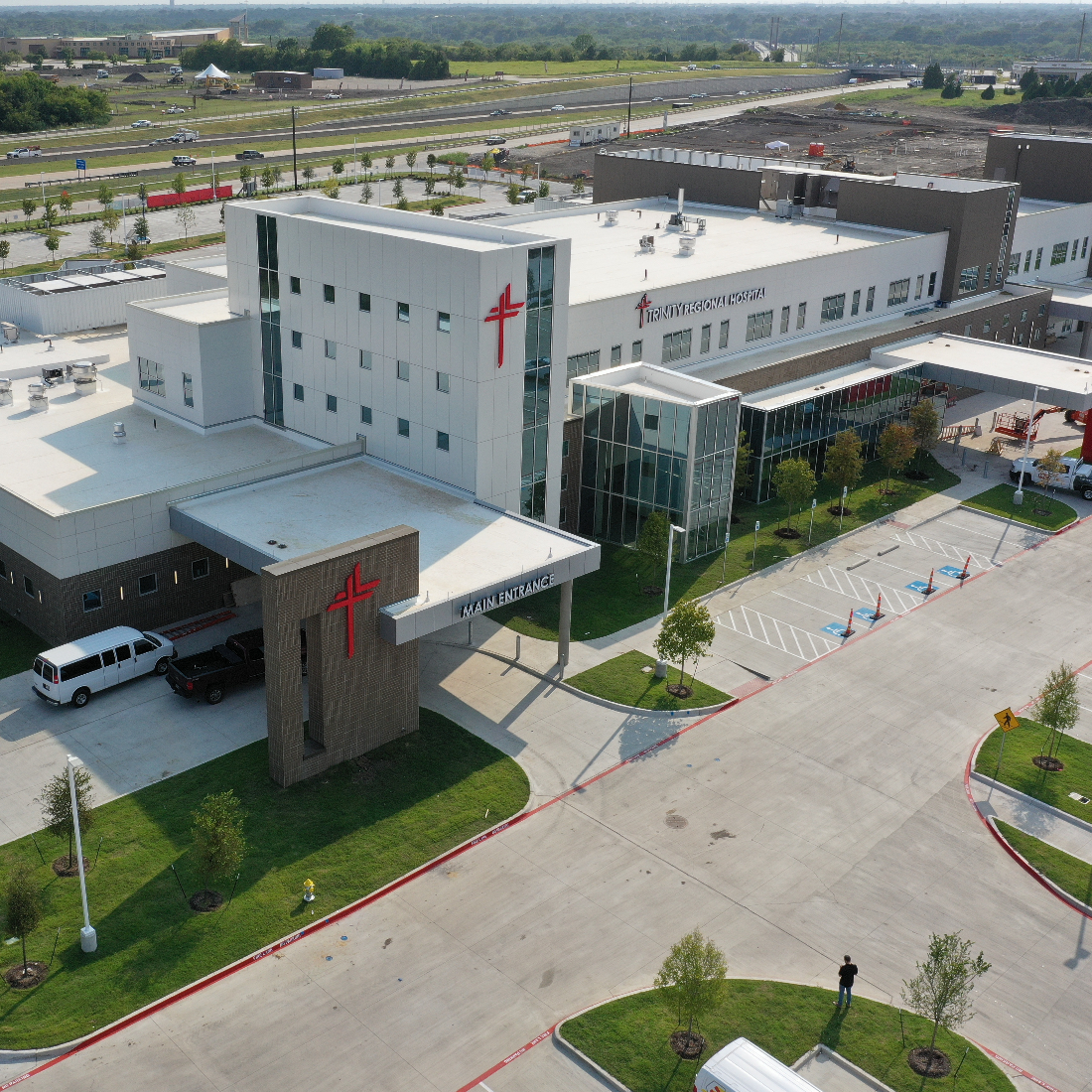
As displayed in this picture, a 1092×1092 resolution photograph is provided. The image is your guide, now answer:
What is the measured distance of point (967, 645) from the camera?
4547 cm

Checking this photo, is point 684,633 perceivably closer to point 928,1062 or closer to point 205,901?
point 928,1062

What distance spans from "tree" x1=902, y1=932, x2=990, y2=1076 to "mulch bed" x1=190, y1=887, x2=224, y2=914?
55.1 feet

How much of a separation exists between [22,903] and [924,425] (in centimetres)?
4905

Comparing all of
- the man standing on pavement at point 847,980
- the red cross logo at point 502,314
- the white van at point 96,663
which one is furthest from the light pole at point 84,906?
the red cross logo at point 502,314

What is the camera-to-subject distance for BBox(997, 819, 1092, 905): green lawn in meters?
32.2

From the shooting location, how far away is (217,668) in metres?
39.7

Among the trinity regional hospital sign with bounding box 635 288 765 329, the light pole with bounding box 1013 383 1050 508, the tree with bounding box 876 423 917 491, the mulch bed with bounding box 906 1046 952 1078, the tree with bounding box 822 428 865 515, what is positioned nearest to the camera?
the mulch bed with bounding box 906 1046 952 1078

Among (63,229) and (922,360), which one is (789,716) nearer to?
(922,360)

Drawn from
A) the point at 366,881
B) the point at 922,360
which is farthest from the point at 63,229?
the point at 366,881

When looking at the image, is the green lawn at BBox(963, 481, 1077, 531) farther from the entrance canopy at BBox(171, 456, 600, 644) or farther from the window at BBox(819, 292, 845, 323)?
the entrance canopy at BBox(171, 456, 600, 644)

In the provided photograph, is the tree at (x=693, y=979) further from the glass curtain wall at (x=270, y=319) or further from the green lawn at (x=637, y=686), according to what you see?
the glass curtain wall at (x=270, y=319)

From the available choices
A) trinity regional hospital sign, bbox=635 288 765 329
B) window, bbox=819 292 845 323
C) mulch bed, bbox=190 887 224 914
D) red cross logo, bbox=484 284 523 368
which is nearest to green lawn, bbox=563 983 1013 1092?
mulch bed, bbox=190 887 224 914

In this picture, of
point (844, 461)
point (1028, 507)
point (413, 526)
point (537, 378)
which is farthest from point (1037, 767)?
point (1028, 507)

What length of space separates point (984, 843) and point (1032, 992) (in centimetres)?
594
